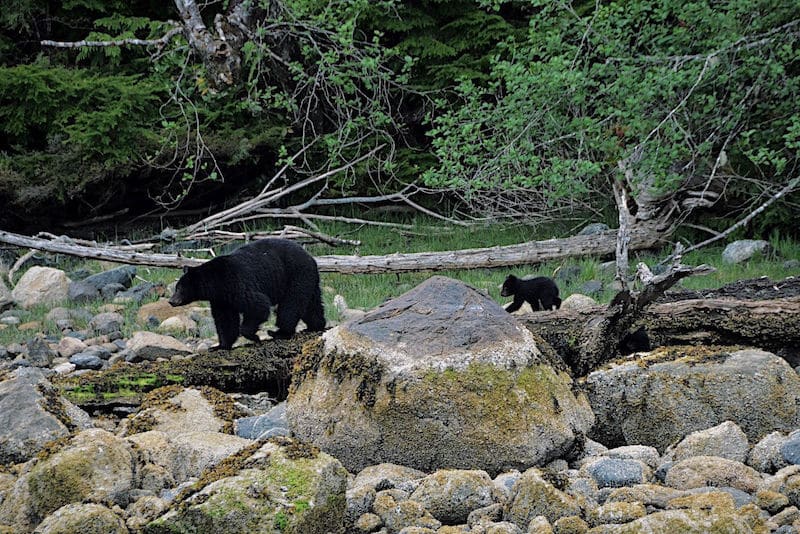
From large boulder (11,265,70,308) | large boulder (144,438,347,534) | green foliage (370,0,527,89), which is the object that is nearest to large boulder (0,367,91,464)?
large boulder (144,438,347,534)

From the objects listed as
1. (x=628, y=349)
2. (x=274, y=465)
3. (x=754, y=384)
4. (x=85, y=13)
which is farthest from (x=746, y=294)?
(x=85, y=13)

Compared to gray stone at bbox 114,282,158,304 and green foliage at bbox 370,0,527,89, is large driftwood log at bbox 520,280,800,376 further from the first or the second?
green foliage at bbox 370,0,527,89

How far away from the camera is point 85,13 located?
1788 centimetres

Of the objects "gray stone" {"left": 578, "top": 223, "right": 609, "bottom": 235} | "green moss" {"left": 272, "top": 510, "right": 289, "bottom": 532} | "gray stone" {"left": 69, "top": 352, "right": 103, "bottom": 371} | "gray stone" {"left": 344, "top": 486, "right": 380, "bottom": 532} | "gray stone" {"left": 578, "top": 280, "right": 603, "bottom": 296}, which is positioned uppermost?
"green moss" {"left": 272, "top": 510, "right": 289, "bottom": 532}

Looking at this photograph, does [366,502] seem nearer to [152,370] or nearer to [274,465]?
[274,465]

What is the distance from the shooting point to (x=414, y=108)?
18547 mm

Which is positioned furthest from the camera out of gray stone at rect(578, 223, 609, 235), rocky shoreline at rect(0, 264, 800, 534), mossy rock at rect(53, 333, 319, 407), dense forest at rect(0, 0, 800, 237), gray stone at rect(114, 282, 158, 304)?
gray stone at rect(578, 223, 609, 235)

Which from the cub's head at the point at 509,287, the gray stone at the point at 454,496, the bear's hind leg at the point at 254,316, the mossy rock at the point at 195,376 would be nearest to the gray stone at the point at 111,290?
the bear's hind leg at the point at 254,316

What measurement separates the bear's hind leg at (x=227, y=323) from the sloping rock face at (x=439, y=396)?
279 cm

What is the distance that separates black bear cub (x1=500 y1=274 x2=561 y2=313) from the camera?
424 inches

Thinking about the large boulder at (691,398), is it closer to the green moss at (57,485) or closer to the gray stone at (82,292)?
the green moss at (57,485)

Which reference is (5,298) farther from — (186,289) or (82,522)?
(82,522)

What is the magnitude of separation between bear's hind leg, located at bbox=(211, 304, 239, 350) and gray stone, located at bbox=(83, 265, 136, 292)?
15.7 ft

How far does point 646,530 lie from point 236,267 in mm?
5208
